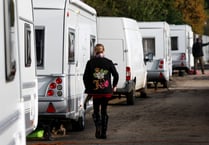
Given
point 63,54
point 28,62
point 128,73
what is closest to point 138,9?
point 128,73

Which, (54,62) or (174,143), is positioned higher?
(54,62)

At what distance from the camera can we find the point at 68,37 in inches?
517

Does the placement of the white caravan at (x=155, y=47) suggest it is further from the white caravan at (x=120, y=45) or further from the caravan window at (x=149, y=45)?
the white caravan at (x=120, y=45)

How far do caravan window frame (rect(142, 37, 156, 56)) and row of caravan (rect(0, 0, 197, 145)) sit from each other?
2.85m

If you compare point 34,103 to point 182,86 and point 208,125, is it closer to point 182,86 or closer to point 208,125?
point 208,125

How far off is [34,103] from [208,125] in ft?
22.1

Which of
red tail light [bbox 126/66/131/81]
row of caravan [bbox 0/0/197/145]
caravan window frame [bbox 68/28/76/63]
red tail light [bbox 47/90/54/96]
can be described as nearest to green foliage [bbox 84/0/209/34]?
row of caravan [bbox 0/0/197/145]

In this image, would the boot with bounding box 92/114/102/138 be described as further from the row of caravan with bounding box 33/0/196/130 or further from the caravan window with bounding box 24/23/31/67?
the caravan window with bounding box 24/23/31/67

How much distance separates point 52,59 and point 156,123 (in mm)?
4192

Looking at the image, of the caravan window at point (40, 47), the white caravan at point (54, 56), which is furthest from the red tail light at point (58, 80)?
the caravan window at point (40, 47)

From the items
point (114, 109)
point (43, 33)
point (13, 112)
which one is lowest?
point (114, 109)

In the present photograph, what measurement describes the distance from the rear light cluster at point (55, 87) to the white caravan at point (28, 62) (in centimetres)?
300

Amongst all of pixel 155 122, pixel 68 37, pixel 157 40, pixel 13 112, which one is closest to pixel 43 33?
pixel 68 37

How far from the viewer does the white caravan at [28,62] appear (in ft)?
29.0
